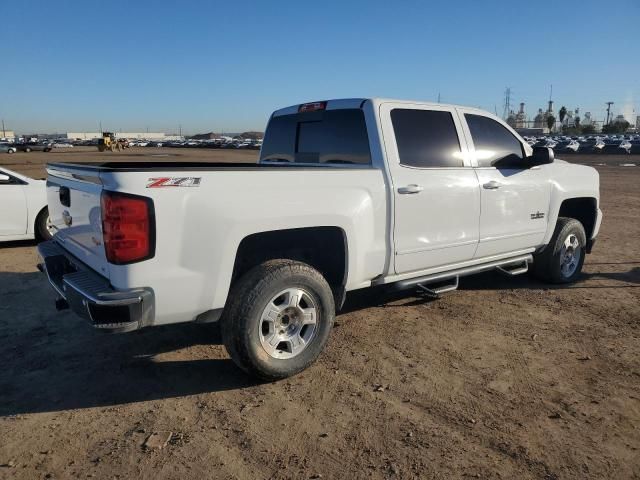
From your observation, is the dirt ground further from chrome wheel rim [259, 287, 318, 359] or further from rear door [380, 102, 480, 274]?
rear door [380, 102, 480, 274]

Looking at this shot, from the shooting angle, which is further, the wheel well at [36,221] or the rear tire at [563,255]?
the wheel well at [36,221]

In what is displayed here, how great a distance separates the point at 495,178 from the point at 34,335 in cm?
450

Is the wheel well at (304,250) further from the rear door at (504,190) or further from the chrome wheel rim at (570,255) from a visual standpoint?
the chrome wheel rim at (570,255)

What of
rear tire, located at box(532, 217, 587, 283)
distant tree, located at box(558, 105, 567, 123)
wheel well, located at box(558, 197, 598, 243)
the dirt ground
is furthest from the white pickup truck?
distant tree, located at box(558, 105, 567, 123)

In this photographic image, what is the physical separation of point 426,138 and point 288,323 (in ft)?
6.81

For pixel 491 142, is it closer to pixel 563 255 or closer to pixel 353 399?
pixel 563 255

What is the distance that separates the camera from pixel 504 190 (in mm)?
5066

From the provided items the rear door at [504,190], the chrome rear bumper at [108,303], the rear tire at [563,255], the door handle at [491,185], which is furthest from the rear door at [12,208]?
the rear tire at [563,255]

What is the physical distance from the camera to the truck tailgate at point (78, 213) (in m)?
3.18

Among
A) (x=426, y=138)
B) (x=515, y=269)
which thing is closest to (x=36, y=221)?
(x=426, y=138)

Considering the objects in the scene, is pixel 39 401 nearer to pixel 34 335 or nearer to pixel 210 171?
pixel 34 335

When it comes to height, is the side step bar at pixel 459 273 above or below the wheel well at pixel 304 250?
below

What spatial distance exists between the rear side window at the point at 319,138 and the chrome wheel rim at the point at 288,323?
1.34m

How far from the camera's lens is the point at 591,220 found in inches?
256
